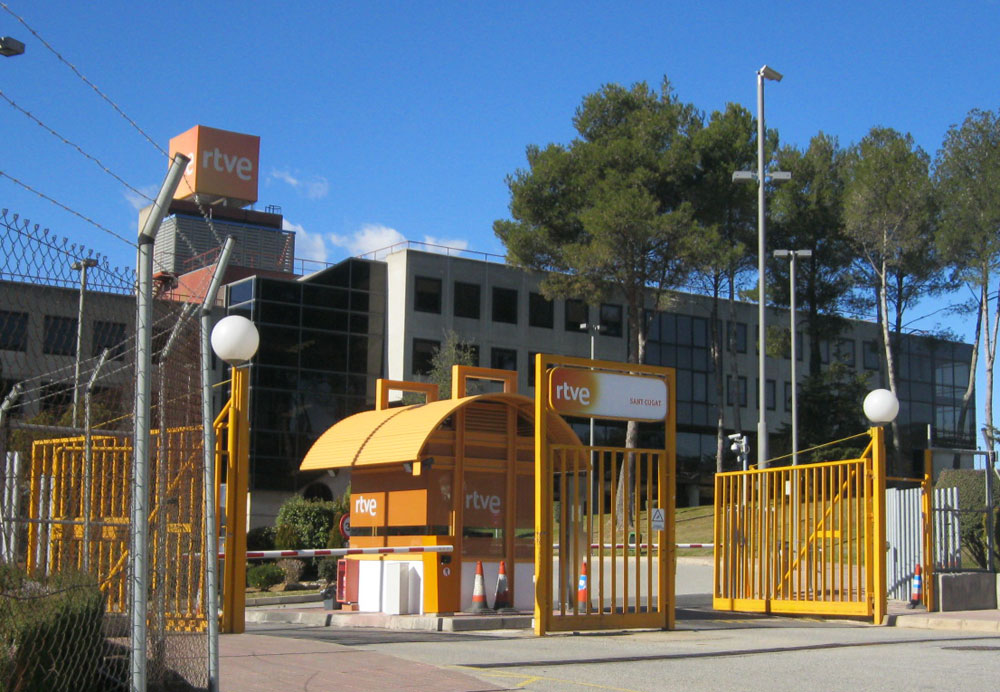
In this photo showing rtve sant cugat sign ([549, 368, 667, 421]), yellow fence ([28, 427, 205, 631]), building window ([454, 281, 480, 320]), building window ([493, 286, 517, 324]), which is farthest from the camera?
building window ([493, 286, 517, 324])

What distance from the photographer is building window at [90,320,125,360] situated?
6465 mm

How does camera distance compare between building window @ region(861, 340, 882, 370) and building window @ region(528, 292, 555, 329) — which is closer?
building window @ region(528, 292, 555, 329)

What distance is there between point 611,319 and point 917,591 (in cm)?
3671

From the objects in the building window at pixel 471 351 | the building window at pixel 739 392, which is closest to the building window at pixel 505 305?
the building window at pixel 471 351

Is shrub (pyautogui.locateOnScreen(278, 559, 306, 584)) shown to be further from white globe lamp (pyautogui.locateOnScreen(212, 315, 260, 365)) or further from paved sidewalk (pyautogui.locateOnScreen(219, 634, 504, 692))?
white globe lamp (pyautogui.locateOnScreen(212, 315, 260, 365))

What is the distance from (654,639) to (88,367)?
8370 millimetres

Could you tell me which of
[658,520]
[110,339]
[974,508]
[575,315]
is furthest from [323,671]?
[575,315]

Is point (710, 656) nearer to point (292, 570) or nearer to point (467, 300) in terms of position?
point (292, 570)

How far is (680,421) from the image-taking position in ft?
181

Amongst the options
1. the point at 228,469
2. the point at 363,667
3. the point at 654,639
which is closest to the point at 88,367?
the point at 363,667

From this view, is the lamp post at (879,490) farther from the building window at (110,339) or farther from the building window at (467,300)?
the building window at (467,300)

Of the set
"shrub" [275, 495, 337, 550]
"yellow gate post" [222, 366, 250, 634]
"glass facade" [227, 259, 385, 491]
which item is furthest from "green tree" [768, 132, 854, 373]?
"yellow gate post" [222, 366, 250, 634]

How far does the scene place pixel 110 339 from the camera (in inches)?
260

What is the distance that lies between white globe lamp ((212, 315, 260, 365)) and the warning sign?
20.9 ft
